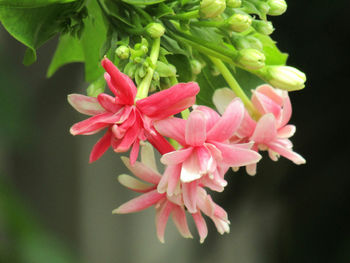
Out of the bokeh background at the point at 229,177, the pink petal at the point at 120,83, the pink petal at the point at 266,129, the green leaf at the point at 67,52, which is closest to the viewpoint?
the pink petal at the point at 120,83

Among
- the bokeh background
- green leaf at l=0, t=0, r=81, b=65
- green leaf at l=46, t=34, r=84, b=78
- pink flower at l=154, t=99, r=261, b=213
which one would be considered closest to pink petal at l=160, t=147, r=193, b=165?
pink flower at l=154, t=99, r=261, b=213

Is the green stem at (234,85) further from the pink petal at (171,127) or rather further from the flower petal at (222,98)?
the pink petal at (171,127)

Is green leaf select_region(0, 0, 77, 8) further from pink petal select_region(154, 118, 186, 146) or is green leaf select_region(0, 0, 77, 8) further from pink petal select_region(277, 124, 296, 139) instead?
pink petal select_region(277, 124, 296, 139)

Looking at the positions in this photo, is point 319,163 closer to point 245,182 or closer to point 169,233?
point 245,182

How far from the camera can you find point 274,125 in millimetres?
741

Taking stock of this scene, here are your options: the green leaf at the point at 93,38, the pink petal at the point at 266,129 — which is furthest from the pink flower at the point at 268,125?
the green leaf at the point at 93,38

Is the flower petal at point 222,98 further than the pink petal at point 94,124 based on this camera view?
Yes

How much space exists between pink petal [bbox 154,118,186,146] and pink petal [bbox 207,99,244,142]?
4 cm

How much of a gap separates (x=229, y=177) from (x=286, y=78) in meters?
2.17

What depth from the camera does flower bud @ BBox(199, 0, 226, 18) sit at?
66 cm

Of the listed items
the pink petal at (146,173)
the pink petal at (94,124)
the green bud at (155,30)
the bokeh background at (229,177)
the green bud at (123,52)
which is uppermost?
the green bud at (155,30)

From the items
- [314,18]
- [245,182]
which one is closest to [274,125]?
[314,18]

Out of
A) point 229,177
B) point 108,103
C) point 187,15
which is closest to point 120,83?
point 108,103

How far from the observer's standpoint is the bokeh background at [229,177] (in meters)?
A: 2.46
